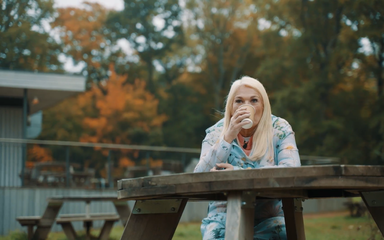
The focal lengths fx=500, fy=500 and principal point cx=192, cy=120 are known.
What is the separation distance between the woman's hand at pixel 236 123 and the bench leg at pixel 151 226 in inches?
14.7

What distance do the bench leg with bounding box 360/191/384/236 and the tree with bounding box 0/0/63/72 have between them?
839 cm

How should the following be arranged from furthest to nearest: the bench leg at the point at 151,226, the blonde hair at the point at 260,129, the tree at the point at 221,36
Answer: the tree at the point at 221,36
the blonde hair at the point at 260,129
the bench leg at the point at 151,226

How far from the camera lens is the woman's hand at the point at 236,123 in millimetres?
2332

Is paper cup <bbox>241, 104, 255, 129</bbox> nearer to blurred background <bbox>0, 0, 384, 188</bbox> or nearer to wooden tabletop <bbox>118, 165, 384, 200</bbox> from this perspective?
wooden tabletop <bbox>118, 165, 384, 200</bbox>

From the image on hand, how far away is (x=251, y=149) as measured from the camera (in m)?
2.55

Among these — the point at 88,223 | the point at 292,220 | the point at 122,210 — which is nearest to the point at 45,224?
the point at 88,223

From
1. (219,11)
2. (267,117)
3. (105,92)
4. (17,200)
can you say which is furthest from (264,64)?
(267,117)

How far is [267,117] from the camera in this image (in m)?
2.56

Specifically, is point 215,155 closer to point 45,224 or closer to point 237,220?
point 237,220

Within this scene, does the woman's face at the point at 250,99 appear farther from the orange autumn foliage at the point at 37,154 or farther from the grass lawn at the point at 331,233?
the orange autumn foliage at the point at 37,154

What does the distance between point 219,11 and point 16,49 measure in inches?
752

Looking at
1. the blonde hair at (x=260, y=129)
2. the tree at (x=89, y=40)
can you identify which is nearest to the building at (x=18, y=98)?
the blonde hair at (x=260, y=129)

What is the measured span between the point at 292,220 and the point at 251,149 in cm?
41

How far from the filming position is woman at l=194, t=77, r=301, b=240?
2365 millimetres
